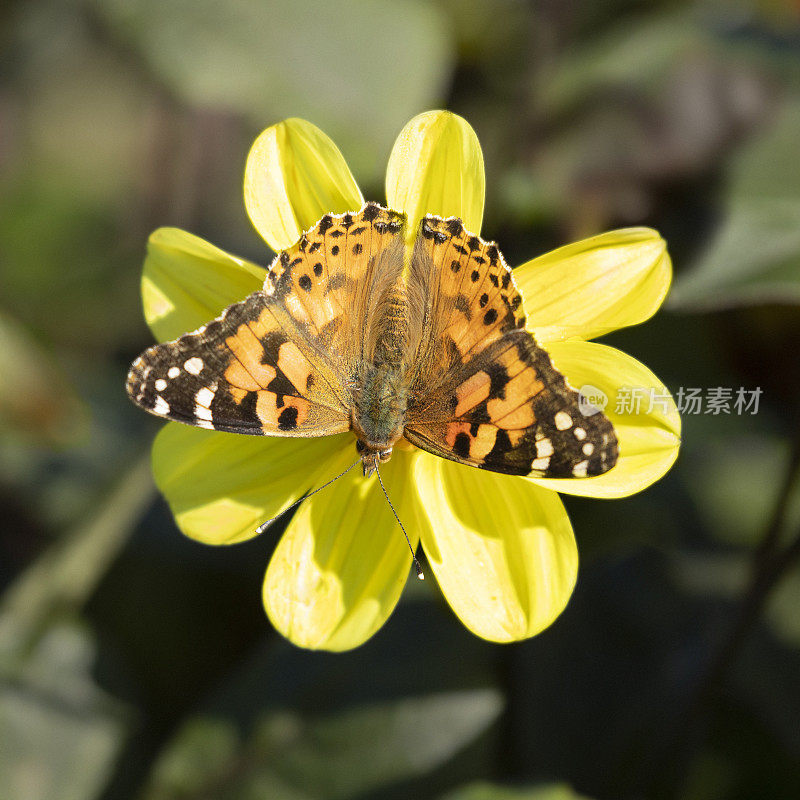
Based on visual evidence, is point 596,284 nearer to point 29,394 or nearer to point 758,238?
point 758,238

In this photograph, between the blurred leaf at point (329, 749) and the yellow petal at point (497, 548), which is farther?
the blurred leaf at point (329, 749)

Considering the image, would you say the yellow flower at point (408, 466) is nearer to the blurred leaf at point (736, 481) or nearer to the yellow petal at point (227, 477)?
the yellow petal at point (227, 477)

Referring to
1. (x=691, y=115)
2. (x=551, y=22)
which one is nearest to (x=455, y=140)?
(x=691, y=115)

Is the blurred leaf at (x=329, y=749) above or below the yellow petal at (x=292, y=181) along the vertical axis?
below

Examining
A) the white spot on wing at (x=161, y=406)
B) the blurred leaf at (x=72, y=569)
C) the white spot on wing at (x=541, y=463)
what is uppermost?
the white spot on wing at (x=541, y=463)

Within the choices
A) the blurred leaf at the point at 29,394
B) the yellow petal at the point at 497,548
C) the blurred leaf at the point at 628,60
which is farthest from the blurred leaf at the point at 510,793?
the blurred leaf at the point at 628,60

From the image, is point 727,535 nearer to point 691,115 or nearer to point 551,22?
point 691,115

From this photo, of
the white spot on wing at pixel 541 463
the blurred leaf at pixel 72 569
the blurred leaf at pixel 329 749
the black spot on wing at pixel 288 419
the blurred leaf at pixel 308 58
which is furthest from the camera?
the blurred leaf at pixel 308 58
